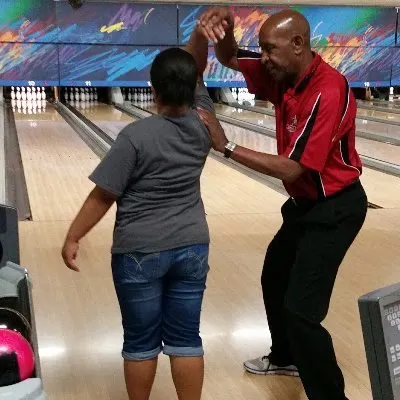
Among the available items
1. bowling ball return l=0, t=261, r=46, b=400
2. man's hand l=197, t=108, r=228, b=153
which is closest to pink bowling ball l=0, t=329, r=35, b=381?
bowling ball return l=0, t=261, r=46, b=400

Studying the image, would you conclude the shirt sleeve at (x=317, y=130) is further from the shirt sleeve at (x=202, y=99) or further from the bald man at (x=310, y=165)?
the shirt sleeve at (x=202, y=99)

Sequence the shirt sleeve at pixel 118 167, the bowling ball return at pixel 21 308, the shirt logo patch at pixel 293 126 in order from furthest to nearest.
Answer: the shirt logo patch at pixel 293 126 < the shirt sleeve at pixel 118 167 < the bowling ball return at pixel 21 308

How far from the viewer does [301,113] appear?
6.49 ft

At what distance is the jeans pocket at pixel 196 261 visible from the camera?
1.91m

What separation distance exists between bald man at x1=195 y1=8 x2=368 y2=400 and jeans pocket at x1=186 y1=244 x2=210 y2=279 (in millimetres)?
260

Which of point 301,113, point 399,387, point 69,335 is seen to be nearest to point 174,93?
point 301,113

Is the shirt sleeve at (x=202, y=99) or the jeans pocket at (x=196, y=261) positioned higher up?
the shirt sleeve at (x=202, y=99)

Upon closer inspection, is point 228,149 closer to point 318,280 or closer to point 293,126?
point 293,126

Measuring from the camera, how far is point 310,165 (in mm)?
1938

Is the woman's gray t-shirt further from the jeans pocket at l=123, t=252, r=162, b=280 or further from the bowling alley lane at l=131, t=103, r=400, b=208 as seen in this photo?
the bowling alley lane at l=131, t=103, r=400, b=208

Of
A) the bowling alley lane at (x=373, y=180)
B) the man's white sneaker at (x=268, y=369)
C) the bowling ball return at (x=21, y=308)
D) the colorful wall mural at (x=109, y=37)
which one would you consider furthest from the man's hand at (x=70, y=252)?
the colorful wall mural at (x=109, y=37)

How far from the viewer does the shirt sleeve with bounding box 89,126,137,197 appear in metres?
1.79

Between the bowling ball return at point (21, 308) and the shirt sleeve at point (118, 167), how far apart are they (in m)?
0.34

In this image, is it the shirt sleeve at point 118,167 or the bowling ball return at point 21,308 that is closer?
the bowling ball return at point 21,308
